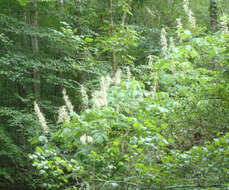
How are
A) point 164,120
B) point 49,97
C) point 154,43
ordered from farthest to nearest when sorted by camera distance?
point 49,97 < point 154,43 < point 164,120

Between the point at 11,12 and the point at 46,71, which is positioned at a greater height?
the point at 11,12

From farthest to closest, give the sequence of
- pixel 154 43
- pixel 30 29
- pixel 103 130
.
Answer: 1. pixel 154 43
2. pixel 30 29
3. pixel 103 130

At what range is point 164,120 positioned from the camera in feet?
9.27

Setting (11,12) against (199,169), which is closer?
(199,169)

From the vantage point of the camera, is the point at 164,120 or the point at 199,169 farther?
the point at 164,120

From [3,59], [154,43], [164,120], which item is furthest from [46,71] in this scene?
[164,120]

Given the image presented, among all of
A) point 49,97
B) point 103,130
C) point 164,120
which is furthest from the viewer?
point 49,97

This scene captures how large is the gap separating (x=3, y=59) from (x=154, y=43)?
4.28 meters

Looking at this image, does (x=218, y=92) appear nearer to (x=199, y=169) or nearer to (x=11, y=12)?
(x=199, y=169)

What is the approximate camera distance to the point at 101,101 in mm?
2393

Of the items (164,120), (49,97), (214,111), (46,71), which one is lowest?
(49,97)

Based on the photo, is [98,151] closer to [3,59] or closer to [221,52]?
[221,52]

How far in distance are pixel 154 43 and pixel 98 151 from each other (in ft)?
19.2

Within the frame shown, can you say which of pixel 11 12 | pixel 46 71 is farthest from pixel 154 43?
pixel 11 12
